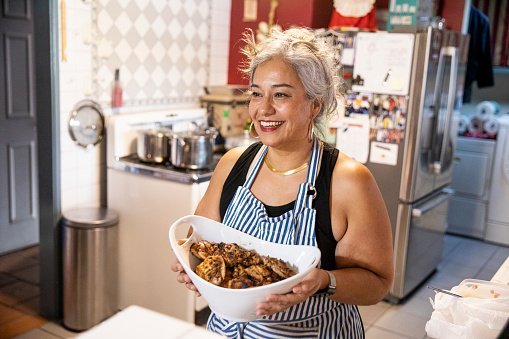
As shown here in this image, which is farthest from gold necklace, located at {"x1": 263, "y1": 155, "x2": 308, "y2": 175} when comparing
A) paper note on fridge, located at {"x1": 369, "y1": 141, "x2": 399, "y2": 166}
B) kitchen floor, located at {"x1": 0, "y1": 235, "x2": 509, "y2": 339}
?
paper note on fridge, located at {"x1": 369, "y1": 141, "x2": 399, "y2": 166}

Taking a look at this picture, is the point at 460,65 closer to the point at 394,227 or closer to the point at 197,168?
the point at 394,227

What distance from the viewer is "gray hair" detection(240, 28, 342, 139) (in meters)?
1.58

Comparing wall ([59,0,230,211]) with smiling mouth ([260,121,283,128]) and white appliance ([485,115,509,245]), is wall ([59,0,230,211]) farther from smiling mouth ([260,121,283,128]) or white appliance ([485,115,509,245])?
white appliance ([485,115,509,245])

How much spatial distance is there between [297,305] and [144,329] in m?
0.70

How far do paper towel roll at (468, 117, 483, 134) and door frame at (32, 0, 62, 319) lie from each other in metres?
3.72

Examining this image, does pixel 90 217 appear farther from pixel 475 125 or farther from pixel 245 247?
pixel 475 125

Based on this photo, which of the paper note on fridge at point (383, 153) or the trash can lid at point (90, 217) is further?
the paper note on fridge at point (383, 153)

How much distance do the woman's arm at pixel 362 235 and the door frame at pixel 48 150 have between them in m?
2.09

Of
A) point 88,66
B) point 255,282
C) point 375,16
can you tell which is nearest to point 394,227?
point 375,16

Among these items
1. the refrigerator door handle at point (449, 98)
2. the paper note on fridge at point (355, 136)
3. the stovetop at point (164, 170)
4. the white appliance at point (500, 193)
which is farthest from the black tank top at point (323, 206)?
the white appliance at point (500, 193)

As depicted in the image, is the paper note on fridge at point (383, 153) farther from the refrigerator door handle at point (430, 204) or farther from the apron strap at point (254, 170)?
the apron strap at point (254, 170)

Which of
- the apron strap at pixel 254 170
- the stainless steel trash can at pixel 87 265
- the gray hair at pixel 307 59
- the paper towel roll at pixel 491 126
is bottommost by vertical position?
the stainless steel trash can at pixel 87 265

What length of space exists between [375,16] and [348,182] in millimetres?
2864

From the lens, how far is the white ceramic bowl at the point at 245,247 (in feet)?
4.23
